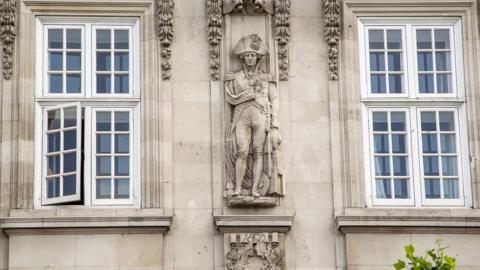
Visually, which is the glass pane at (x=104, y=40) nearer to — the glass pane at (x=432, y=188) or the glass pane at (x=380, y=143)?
the glass pane at (x=380, y=143)

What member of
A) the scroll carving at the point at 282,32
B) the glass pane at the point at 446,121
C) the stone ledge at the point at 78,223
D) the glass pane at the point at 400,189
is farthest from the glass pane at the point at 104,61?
the glass pane at the point at 446,121

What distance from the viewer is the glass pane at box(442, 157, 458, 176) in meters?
24.2

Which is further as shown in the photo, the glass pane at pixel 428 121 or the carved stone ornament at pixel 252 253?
the glass pane at pixel 428 121

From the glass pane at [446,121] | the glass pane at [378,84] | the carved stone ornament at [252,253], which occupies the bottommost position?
the carved stone ornament at [252,253]

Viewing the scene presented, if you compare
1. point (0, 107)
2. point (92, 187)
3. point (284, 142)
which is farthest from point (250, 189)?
point (0, 107)

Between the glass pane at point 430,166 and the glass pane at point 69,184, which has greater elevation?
the glass pane at point 430,166

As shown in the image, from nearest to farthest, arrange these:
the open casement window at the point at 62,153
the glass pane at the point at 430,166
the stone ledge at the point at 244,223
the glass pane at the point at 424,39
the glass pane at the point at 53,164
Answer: the stone ledge at the point at 244,223, the open casement window at the point at 62,153, the glass pane at the point at 53,164, the glass pane at the point at 430,166, the glass pane at the point at 424,39

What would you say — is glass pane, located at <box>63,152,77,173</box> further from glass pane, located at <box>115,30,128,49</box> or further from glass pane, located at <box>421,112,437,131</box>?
glass pane, located at <box>421,112,437,131</box>

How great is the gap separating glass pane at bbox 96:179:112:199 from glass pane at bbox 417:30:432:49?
224 inches

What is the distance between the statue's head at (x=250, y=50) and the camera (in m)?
24.1

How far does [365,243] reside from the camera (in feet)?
76.9

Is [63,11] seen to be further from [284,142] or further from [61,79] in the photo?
[284,142]

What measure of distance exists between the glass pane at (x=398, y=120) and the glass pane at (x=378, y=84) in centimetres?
44

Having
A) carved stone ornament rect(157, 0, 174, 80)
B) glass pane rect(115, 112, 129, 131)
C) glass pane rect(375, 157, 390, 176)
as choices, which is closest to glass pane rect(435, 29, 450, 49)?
glass pane rect(375, 157, 390, 176)
